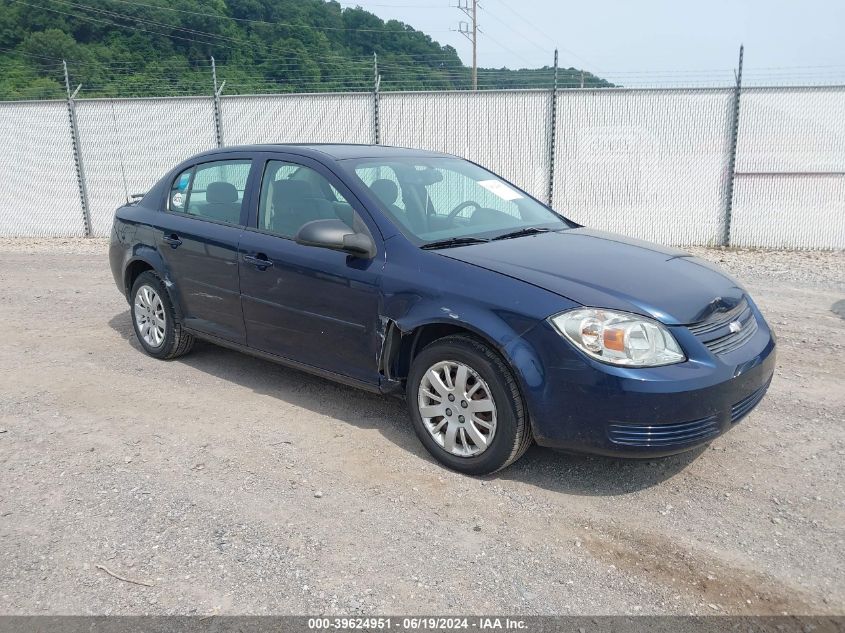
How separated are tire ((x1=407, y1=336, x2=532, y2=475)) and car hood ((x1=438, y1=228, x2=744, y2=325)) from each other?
1.55 ft

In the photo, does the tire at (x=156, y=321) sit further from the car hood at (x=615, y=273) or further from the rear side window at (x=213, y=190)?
the car hood at (x=615, y=273)

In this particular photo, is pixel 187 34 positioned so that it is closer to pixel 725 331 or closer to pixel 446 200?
pixel 446 200

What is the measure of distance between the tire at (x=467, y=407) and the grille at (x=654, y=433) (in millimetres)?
451

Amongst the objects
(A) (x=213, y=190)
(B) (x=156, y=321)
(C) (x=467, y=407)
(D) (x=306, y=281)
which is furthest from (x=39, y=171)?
(C) (x=467, y=407)

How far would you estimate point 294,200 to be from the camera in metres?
4.75

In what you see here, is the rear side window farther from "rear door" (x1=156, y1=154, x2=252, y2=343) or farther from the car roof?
the car roof

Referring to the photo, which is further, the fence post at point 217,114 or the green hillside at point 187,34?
the green hillside at point 187,34

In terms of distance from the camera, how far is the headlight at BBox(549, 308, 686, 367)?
342cm

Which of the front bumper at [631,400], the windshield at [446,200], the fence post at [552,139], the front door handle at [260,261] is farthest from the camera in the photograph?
the fence post at [552,139]

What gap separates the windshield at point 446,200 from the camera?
437 centimetres

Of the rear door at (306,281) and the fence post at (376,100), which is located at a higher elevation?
the fence post at (376,100)

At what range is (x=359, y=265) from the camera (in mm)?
4227

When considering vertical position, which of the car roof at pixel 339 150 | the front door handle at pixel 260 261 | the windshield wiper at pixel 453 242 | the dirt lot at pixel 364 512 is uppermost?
the car roof at pixel 339 150

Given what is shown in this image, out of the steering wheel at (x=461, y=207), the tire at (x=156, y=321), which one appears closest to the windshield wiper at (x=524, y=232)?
the steering wheel at (x=461, y=207)
